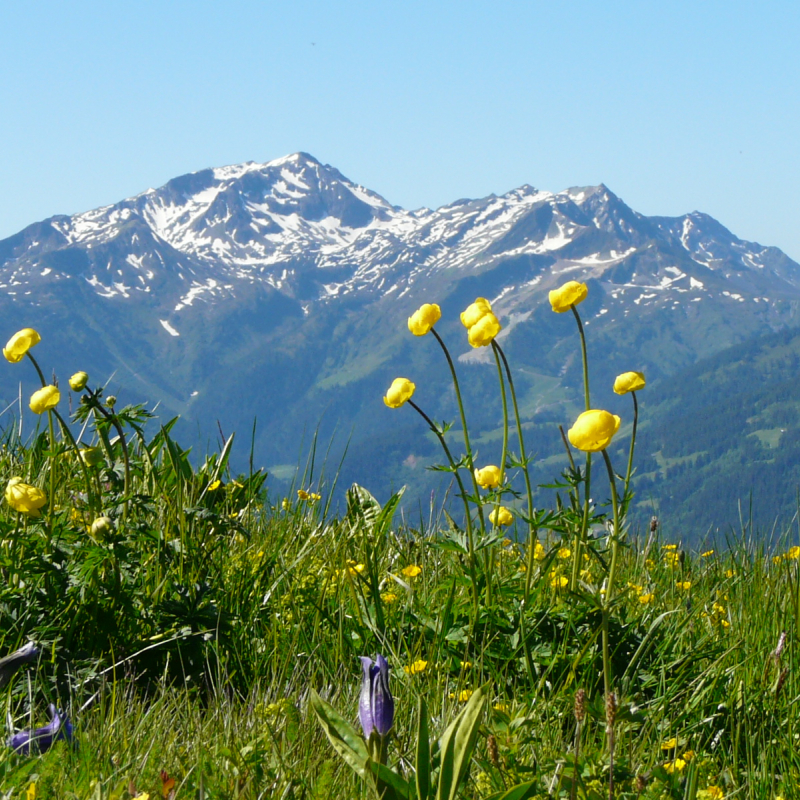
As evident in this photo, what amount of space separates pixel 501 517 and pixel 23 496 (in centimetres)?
166

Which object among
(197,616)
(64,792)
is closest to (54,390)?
(197,616)

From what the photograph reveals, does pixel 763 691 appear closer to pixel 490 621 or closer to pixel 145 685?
pixel 490 621

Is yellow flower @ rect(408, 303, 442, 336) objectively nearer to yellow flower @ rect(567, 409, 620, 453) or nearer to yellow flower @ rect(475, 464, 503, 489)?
yellow flower @ rect(475, 464, 503, 489)

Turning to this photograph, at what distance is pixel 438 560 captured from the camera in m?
Answer: 3.61

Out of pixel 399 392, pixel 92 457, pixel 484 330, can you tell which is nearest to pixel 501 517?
pixel 399 392

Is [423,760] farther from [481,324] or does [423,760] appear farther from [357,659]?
[481,324]

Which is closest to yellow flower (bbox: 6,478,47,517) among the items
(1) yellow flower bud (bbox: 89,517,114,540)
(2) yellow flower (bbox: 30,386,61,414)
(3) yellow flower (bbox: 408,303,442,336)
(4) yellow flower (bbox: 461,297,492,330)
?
(1) yellow flower bud (bbox: 89,517,114,540)

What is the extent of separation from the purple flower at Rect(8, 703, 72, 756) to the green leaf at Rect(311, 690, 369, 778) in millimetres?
631

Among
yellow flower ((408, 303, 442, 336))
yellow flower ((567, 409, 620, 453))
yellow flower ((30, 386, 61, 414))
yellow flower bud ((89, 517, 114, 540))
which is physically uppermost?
yellow flower ((408, 303, 442, 336))

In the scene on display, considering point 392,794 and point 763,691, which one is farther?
point 763,691

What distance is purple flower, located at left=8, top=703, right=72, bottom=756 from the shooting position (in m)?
1.80

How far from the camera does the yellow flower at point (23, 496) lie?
8.57 ft

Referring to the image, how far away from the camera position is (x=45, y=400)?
2.94 meters

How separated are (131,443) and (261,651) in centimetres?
233
